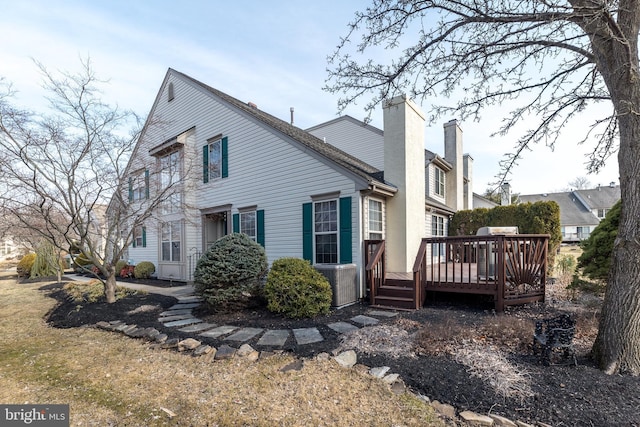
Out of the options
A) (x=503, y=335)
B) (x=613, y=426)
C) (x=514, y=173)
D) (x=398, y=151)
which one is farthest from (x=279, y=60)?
(x=613, y=426)

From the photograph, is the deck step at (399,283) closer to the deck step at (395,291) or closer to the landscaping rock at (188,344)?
the deck step at (395,291)

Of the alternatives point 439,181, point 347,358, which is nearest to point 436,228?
point 439,181

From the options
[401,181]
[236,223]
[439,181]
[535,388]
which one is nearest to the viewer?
[535,388]

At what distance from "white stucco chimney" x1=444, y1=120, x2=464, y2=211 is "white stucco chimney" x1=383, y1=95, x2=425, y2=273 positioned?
21.8 ft

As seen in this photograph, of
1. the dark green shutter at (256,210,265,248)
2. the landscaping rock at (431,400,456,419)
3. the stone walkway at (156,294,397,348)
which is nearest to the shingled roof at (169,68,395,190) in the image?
the dark green shutter at (256,210,265,248)

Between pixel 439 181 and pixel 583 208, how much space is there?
126 feet

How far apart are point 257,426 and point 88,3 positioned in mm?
8190

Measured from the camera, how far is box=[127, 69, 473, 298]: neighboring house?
7.76m

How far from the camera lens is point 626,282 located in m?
3.39

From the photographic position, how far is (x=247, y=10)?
23.3 ft

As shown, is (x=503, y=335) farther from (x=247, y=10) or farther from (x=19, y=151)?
(x=19, y=151)

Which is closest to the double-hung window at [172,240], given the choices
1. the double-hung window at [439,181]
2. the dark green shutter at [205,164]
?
the dark green shutter at [205,164]

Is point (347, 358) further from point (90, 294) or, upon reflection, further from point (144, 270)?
point (144, 270)

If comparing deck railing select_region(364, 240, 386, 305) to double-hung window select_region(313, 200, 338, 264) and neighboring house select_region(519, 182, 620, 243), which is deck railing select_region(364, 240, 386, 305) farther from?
neighboring house select_region(519, 182, 620, 243)
